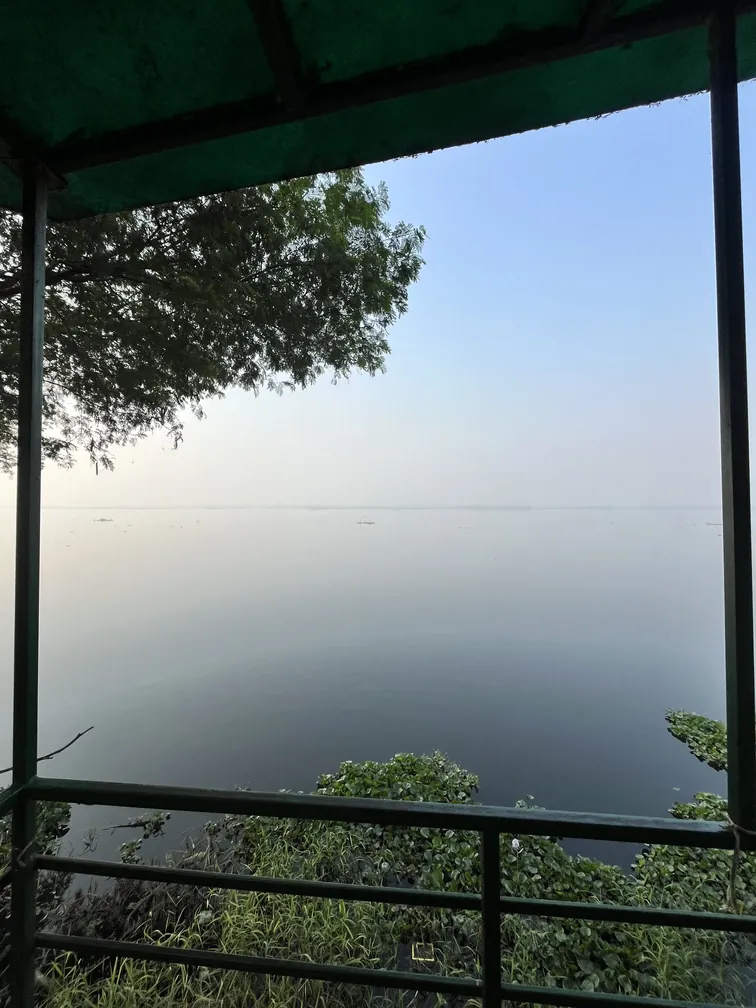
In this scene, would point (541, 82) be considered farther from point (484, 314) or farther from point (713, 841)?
point (484, 314)

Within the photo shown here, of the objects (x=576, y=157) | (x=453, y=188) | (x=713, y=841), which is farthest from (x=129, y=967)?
(x=576, y=157)

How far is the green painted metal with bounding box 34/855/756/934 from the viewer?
2.52ft

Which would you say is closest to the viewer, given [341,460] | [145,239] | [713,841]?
[713,841]

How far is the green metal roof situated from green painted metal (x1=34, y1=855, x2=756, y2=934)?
1.58 metres

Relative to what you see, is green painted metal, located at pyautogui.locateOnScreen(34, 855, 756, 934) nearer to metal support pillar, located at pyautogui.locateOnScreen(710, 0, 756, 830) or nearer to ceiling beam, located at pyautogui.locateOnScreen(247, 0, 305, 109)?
metal support pillar, located at pyautogui.locateOnScreen(710, 0, 756, 830)

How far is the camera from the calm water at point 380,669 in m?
7.20

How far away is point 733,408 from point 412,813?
3.18ft

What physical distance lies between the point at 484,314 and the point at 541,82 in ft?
56.8

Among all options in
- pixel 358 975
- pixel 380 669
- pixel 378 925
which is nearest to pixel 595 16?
pixel 358 975

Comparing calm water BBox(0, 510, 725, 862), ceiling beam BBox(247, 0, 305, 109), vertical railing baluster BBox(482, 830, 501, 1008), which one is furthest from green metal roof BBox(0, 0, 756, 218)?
vertical railing baluster BBox(482, 830, 501, 1008)

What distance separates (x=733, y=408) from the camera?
2.44ft

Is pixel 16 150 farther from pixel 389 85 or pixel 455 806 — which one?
pixel 455 806

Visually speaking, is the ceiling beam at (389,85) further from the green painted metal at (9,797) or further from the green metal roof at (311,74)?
the green painted metal at (9,797)

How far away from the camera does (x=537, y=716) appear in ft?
29.5
